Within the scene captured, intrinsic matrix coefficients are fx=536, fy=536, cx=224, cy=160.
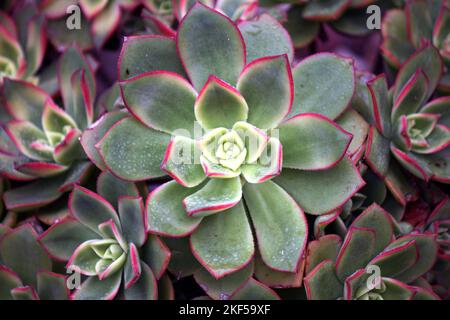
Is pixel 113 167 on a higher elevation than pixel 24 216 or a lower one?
higher

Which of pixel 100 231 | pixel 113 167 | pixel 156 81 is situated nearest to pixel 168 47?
pixel 156 81

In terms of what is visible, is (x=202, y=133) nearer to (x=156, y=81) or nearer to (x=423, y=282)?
(x=156, y=81)

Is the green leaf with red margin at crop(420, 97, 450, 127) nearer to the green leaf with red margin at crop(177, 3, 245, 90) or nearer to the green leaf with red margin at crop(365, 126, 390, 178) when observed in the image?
the green leaf with red margin at crop(365, 126, 390, 178)

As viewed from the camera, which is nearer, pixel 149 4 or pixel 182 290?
pixel 182 290

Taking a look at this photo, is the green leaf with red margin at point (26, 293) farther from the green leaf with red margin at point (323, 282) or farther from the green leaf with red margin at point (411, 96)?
the green leaf with red margin at point (411, 96)

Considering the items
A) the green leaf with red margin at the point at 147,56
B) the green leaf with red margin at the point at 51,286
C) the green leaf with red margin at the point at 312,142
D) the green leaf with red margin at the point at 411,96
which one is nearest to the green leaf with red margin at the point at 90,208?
the green leaf with red margin at the point at 51,286

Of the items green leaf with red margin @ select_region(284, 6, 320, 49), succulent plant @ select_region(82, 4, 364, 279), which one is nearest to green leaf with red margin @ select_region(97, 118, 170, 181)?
succulent plant @ select_region(82, 4, 364, 279)

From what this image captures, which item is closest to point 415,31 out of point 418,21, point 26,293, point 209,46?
point 418,21
